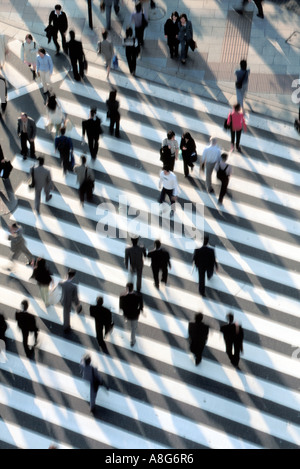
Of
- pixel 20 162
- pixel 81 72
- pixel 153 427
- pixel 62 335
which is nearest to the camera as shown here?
pixel 153 427

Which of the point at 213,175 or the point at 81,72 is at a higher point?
the point at 81,72

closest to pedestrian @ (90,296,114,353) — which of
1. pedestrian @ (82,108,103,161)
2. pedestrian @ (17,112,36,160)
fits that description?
pedestrian @ (82,108,103,161)

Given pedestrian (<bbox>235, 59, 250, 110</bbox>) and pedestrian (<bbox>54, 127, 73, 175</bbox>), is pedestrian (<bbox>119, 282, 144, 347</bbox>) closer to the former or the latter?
pedestrian (<bbox>54, 127, 73, 175</bbox>)

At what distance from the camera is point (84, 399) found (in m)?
18.3

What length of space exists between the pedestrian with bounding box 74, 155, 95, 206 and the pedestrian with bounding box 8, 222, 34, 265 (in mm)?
1820

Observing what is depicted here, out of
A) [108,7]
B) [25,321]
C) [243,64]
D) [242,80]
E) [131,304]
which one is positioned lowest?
[25,321]

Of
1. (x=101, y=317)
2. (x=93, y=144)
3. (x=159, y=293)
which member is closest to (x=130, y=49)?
(x=93, y=144)

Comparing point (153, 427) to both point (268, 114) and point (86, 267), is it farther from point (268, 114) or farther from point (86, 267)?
point (268, 114)

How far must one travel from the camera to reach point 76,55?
2355 centimetres

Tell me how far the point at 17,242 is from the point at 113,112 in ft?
14.1

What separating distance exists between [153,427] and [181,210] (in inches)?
216

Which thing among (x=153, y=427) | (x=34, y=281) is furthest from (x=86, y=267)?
(x=153, y=427)

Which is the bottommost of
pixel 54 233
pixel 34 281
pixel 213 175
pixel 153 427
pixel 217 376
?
pixel 153 427

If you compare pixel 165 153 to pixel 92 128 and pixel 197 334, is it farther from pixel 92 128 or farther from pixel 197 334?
pixel 197 334
